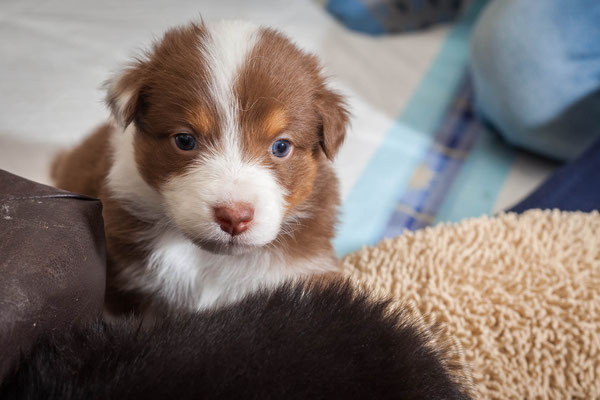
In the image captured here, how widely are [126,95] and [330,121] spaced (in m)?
0.53

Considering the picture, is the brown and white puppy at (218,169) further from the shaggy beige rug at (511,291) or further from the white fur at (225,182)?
the shaggy beige rug at (511,291)

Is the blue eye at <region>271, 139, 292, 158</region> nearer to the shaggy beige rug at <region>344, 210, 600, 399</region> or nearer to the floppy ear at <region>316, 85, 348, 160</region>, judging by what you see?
the floppy ear at <region>316, 85, 348, 160</region>

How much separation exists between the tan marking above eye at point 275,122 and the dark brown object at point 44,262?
0.44 m

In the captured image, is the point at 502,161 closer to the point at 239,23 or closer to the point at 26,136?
the point at 239,23

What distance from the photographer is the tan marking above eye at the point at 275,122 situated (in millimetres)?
1544

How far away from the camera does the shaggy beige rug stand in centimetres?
155

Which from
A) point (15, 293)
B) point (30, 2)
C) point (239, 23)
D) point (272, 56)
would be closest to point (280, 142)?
point (272, 56)

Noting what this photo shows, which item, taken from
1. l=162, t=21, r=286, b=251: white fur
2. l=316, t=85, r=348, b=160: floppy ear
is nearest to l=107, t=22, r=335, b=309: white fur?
l=162, t=21, r=286, b=251: white fur

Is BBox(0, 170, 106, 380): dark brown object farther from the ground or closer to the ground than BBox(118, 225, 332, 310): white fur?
farther from the ground

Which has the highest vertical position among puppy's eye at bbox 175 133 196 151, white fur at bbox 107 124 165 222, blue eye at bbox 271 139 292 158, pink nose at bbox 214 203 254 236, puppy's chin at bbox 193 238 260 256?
blue eye at bbox 271 139 292 158

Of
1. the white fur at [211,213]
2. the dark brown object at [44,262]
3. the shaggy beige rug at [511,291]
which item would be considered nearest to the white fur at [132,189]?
the white fur at [211,213]

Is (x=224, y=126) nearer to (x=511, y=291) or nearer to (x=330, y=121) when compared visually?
(x=330, y=121)

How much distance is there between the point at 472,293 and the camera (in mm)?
1692

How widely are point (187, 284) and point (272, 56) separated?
0.65 metres
